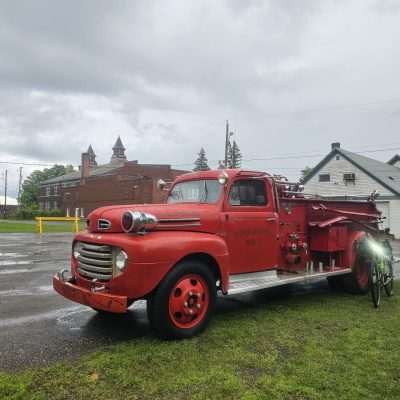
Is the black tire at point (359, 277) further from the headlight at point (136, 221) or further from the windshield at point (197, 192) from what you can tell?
the headlight at point (136, 221)

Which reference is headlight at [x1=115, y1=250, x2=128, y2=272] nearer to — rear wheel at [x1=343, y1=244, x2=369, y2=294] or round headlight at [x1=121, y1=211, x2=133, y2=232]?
round headlight at [x1=121, y1=211, x2=133, y2=232]

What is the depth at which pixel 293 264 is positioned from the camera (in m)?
6.78

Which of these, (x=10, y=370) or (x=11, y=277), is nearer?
(x=10, y=370)

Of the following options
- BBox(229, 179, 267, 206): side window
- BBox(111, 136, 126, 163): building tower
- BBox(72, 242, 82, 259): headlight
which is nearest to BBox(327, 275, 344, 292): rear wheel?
BBox(229, 179, 267, 206): side window

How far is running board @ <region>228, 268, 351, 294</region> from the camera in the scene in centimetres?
558

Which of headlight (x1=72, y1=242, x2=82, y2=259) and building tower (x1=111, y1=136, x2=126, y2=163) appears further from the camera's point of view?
building tower (x1=111, y1=136, x2=126, y2=163)

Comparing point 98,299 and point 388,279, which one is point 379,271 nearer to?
point 388,279

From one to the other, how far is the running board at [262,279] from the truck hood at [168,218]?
0.81 meters

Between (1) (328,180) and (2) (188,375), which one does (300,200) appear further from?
(1) (328,180)

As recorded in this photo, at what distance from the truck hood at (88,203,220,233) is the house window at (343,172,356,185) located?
28.8 meters

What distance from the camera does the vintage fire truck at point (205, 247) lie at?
4.58m

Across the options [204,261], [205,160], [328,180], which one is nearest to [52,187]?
[205,160]

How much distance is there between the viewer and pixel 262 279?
6055 mm

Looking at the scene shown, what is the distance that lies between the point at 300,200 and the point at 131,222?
Result: 3435 millimetres
